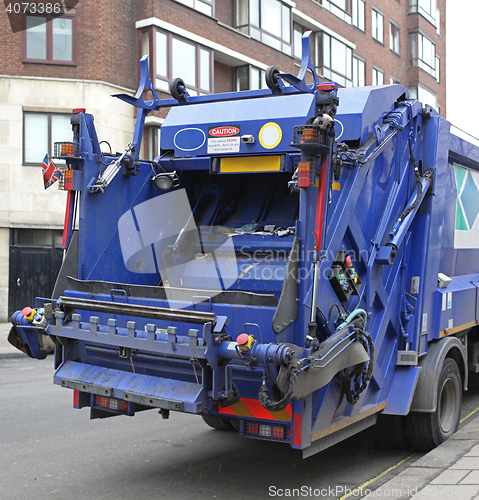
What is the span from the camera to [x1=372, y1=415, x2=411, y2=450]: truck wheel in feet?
16.6

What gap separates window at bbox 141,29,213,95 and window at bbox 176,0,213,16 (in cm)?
110

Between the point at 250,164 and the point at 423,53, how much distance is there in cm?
3182

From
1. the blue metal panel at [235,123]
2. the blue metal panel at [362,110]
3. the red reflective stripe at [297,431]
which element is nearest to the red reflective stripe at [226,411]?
the red reflective stripe at [297,431]

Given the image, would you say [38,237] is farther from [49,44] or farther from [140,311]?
[140,311]

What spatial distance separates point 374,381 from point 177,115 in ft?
8.84

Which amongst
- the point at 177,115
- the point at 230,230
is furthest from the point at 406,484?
the point at 177,115

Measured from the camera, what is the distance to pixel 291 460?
5.09 metres

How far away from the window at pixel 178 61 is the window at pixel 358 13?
38.9 feet

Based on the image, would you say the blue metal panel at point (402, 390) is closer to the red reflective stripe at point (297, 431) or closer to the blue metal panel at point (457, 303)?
the blue metal panel at point (457, 303)

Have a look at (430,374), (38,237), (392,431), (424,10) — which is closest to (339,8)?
(424,10)

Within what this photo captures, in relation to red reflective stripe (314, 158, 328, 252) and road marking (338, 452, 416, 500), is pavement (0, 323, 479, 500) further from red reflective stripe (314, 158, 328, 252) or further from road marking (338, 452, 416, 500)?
red reflective stripe (314, 158, 328, 252)

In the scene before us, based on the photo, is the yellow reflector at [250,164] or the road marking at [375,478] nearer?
the road marking at [375,478]

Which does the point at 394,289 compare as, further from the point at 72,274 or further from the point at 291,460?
the point at 72,274

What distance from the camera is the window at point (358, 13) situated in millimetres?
28297
